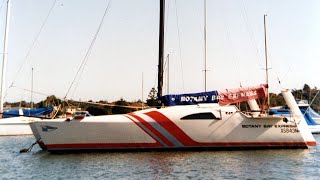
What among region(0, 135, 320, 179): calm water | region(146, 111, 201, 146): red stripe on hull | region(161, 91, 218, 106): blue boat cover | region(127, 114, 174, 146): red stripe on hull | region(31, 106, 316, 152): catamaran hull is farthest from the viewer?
region(161, 91, 218, 106): blue boat cover

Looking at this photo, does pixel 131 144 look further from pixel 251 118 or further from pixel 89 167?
pixel 251 118

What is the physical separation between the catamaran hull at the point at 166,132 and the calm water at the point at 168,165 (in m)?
0.74

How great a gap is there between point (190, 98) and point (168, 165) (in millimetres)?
Answer: 6966

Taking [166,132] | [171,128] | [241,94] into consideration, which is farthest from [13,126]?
[241,94]

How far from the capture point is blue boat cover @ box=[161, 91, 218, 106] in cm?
2488

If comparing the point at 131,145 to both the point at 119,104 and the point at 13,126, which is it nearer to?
the point at 13,126

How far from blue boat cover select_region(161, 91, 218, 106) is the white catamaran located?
0.19 feet

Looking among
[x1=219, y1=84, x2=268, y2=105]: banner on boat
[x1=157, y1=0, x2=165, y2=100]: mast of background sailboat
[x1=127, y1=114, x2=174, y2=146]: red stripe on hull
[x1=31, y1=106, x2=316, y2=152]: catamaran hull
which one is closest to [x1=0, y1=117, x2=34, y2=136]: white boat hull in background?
[x1=31, y1=106, x2=316, y2=152]: catamaran hull

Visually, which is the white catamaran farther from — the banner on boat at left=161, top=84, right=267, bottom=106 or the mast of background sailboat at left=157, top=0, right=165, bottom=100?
the mast of background sailboat at left=157, top=0, right=165, bottom=100

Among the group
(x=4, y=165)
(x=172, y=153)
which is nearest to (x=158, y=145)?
(x=172, y=153)

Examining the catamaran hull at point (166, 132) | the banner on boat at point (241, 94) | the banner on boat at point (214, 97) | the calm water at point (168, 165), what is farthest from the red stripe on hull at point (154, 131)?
the banner on boat at point (241, 94)

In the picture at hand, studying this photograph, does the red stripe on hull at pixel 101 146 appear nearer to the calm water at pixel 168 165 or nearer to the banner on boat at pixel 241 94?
the calm water at pixel 168 165

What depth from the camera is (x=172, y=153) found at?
907 inches

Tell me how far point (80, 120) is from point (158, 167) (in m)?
6.57
